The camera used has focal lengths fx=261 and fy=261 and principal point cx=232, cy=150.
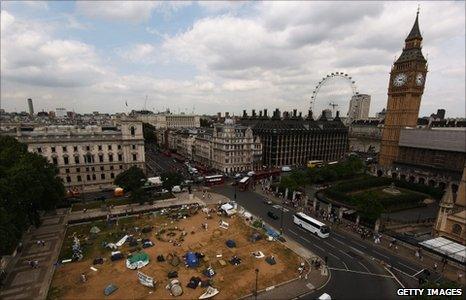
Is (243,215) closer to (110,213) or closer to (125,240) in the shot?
(125,240)

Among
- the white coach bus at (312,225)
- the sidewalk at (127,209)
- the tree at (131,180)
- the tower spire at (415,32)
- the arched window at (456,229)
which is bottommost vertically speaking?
the sidewalk at (127,209)

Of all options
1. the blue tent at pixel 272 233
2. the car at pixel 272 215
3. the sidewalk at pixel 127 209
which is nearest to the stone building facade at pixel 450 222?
the blue tent at pixel 272 233

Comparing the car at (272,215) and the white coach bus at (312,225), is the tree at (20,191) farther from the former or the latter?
the white coach bus at (312,225)

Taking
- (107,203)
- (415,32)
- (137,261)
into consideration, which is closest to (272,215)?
(137,261)

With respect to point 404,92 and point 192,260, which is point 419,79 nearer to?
point 404,92

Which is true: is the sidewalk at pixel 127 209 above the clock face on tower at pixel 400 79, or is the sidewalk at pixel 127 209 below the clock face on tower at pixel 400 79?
below

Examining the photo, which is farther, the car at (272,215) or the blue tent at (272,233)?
the car at (272,215)

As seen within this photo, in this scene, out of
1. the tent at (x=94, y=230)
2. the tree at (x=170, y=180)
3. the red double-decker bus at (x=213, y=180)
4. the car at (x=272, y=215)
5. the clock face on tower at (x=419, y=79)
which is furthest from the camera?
the clock face on tower at (x=419, y=79)
